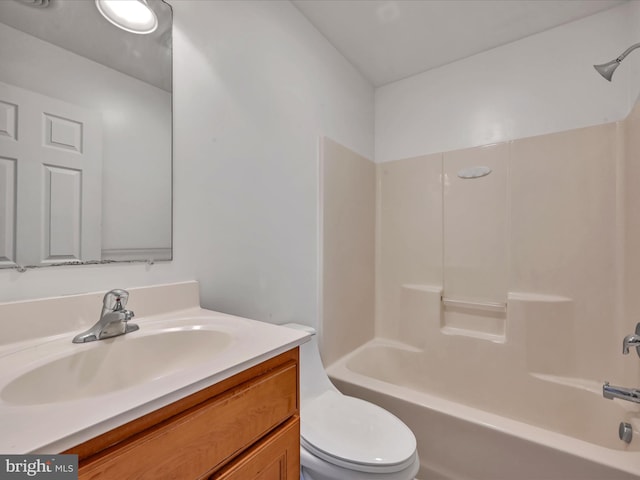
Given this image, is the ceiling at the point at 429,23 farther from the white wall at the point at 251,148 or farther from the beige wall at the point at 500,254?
the beige wall at the point at 500,254

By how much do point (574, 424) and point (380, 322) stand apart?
1.20m

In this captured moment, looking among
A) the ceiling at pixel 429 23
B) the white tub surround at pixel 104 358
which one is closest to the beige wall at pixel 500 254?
the ceiling at pixel 429 23

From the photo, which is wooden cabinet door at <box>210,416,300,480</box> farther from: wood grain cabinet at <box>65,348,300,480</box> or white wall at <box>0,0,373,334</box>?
white wall at <box>0,0,373,334</box>

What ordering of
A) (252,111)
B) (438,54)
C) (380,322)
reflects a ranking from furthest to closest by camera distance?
(380,322), (438,54), (252,111)

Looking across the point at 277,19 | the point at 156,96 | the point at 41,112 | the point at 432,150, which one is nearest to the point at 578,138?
the point at 432,150

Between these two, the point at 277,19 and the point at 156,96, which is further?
the point at 277,19

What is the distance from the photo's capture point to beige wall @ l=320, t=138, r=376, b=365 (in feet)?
5.78

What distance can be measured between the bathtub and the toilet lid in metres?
0.30

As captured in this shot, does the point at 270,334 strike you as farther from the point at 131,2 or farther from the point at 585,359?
the point at 585,359

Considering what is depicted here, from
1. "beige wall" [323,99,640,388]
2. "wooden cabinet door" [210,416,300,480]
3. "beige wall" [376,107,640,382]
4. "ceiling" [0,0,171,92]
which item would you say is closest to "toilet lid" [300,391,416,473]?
"wooden cabinet door" [210,416,300,480]

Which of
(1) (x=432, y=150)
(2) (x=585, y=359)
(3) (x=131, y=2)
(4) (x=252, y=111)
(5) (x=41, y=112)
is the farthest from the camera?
(1) (x=432, y=150)

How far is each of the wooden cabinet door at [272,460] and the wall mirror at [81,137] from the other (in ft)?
2.22

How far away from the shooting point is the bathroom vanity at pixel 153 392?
42 cm

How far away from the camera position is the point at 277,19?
4.84ft
